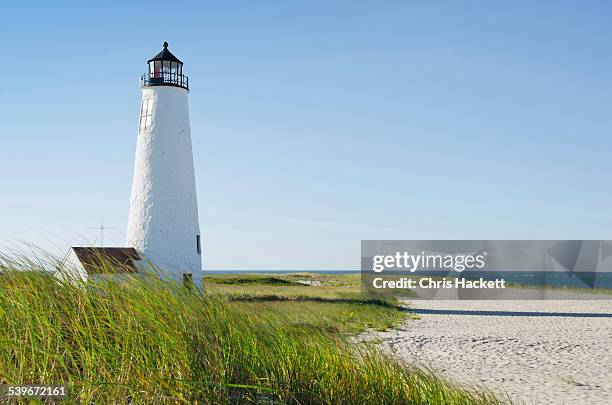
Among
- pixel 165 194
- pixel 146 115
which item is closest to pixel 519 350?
pixel 165 194

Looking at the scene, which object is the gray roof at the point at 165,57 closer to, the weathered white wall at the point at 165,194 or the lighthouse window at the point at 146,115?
the weathered white wall at the point at 165,194

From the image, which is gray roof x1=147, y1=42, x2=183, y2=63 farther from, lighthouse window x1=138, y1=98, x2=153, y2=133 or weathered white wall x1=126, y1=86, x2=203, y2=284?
lighthouse window x1=138, y1=98, x2=153, y2=133

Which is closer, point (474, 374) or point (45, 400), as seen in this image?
point (45, 400)

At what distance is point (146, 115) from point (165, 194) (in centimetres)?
319

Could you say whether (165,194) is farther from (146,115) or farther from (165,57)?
(165,57)

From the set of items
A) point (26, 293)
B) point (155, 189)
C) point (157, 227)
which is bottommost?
point (26, 293)

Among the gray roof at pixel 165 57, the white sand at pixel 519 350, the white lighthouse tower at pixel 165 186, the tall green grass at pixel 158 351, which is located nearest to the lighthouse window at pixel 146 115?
the white lighthouse tower at pixel 165 186

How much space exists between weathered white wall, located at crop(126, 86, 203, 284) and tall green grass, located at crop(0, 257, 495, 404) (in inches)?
600

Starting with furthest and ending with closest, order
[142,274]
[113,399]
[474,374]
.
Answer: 1. [474,374]
2. [142,274]
3. [113,399]

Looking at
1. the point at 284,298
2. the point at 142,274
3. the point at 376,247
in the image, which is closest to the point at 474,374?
the point at 142,274

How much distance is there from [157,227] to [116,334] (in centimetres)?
1652

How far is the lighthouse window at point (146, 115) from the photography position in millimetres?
21188

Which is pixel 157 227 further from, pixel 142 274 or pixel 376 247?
pixel 376 247

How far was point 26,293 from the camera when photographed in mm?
4762
